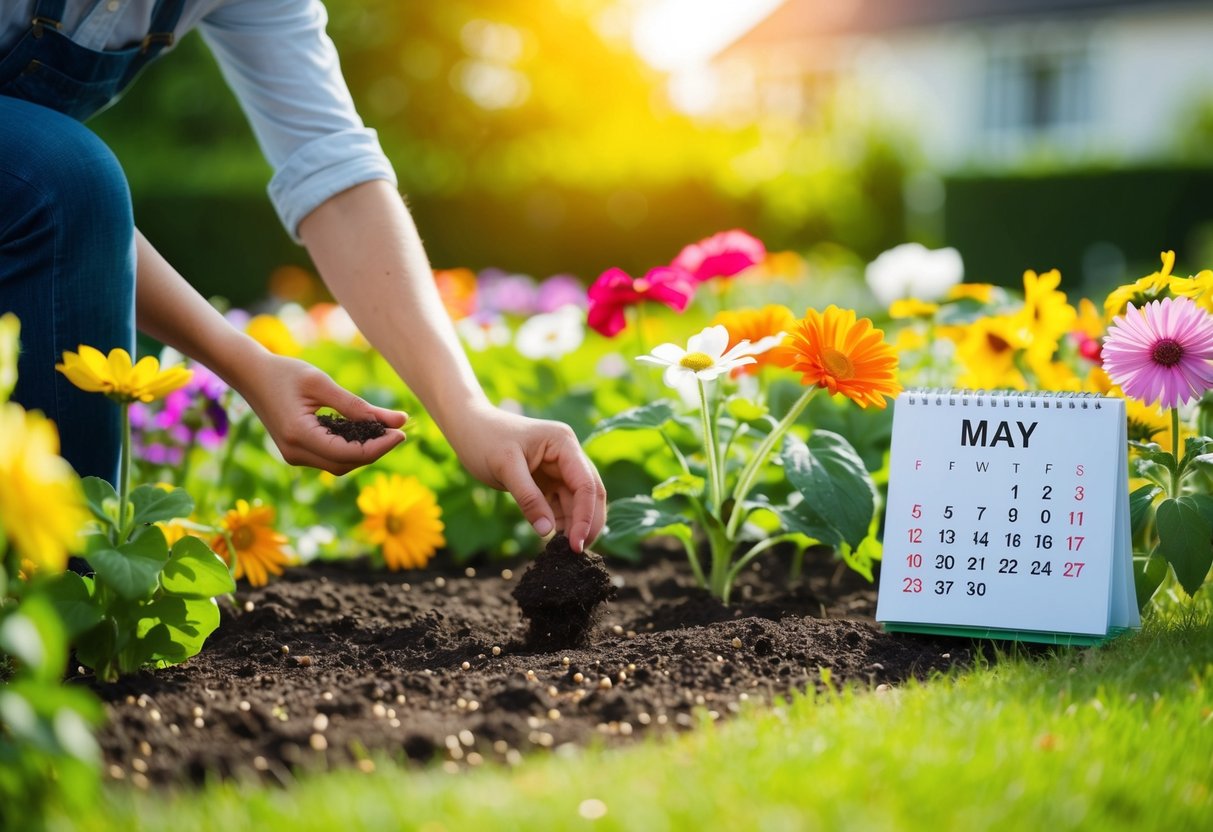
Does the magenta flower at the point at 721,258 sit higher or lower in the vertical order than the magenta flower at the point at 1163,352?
higher

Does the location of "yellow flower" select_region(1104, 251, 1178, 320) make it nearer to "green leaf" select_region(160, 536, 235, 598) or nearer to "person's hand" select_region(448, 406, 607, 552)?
"person's hand" select_region(448, 406, 607, 552)

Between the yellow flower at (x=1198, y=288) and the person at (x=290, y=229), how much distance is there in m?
1.00

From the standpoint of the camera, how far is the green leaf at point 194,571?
1672 mm

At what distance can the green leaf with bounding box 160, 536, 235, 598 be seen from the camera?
167cm

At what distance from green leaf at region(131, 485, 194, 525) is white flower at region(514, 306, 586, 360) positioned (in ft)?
5.85

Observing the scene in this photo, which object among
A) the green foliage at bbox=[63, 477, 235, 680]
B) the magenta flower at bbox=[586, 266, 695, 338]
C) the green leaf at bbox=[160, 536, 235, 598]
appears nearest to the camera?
the green foliage at bbox=[63, 477, 235, 680]

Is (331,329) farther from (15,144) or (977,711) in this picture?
(977,711)

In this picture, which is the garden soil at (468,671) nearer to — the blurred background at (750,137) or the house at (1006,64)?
the blurred background at (750,137)

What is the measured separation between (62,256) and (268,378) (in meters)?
0.33

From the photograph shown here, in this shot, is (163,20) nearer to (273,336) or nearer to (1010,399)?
(273,336)

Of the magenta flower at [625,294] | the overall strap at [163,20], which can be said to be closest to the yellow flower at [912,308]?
the magenta flower at [625,294]

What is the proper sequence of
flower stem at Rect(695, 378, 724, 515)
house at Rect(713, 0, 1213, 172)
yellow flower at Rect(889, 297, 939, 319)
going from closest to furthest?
flower stem at Rect(695, 378, 724, 515)
yellow flower at Rect(889, 297, 939, 319)
house at Rect(713, 0, 1213, 172)

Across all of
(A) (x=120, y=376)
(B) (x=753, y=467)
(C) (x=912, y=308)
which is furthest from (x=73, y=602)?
(C) (x=912, y=308)

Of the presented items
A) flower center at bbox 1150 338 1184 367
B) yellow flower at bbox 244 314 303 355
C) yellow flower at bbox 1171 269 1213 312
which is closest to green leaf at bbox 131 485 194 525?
yellow flower at bbox 244 314 303 355
